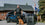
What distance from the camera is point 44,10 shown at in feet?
73.4

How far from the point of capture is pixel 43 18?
877 inches

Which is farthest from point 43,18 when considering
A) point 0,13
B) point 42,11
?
point 0,13

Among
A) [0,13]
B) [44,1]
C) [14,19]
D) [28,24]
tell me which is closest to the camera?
[28,24]

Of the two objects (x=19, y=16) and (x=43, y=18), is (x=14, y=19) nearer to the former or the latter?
(x=19, y=16)

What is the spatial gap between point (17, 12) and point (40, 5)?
1564 centimetres

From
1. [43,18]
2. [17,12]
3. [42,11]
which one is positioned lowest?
[43,18]

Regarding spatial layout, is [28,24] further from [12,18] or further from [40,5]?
[40,5]

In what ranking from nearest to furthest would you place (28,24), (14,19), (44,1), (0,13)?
(28,24) < (14,19) < (44,1) < (0,13)

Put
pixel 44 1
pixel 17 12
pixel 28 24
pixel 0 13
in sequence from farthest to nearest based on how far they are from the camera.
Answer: pixel 0 13, pixel 44 1, pixel 17 12, pixel 28 24

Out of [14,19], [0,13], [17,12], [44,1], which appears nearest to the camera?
[17,12]

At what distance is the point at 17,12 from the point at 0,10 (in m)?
21.6

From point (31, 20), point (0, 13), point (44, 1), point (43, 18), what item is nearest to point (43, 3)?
point (44, 1)

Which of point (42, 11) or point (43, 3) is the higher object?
point (43, 3)

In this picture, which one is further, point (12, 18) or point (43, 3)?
point (43, 3)
